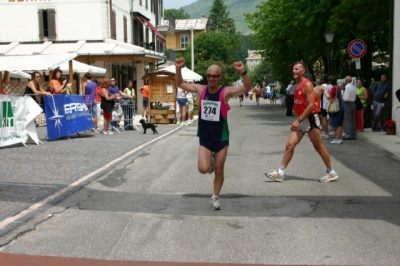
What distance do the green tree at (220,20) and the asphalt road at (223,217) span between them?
4589 inches

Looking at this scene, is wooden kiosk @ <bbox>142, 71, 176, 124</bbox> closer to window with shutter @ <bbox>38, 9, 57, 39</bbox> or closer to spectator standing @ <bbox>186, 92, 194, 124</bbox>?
spectator standing @ <bbox>186, 92, 194, 124</bbox>

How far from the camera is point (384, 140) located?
53.0ft

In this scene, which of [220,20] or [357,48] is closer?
[357,48]

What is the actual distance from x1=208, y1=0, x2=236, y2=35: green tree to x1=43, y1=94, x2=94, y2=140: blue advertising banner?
110 metres

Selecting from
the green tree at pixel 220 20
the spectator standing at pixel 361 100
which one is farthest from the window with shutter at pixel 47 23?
the green tree at pixel 220 20

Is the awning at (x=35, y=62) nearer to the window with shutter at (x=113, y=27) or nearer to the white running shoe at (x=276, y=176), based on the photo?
the white running shoe at (x=276, y=176)

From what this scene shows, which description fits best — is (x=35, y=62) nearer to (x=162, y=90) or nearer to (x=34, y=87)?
(x=34, y=87)

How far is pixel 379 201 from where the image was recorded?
787 cm

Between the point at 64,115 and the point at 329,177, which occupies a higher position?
the point at 64,115

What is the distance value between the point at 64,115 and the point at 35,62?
412cm

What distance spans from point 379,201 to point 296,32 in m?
24.9

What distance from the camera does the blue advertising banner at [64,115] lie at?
53.2ft

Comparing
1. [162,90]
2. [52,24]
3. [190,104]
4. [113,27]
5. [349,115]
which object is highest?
[52,24]

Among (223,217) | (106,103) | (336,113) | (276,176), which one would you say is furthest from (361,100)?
(223,217)
